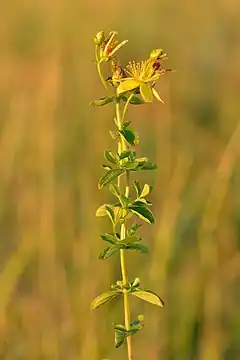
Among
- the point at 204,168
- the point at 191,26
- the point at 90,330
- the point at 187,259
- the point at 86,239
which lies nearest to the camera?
the point at 90,330

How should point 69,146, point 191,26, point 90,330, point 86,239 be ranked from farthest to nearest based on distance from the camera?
point 191,26
point 69,146
point 86,239
point 90,330

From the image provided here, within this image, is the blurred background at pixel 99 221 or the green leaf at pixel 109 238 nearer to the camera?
the green leaf at pixel 109 238

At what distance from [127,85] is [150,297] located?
0.14m

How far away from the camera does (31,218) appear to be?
1.37m

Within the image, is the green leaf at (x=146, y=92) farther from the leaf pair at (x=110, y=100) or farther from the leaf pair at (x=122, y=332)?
the leaf pair at (x=122, y=332)

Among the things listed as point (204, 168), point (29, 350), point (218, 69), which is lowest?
point (29, 350)

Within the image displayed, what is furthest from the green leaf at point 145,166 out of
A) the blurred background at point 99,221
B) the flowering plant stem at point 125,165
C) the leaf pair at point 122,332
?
the blurred background at point 99,221

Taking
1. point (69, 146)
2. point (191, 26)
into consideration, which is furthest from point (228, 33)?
point (69, 146)

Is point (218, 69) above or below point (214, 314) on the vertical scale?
above

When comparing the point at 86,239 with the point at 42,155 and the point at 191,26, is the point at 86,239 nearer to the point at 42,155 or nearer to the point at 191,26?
the point at 42,155

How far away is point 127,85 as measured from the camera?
0.59 metres

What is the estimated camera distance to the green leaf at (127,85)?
1.91ft

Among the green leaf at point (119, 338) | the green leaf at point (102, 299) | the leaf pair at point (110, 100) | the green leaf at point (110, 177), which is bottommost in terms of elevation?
the green leaf at point (119, 338)

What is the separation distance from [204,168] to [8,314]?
0.62m
